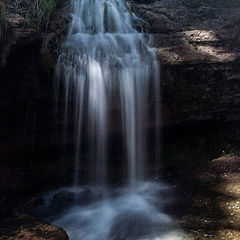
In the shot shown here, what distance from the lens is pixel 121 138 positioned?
20.2 feet

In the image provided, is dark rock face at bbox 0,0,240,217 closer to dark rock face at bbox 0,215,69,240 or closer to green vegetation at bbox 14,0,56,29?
green vegetation at bbox 14,0,56,29

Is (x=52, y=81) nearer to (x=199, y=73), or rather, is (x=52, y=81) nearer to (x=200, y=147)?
(x=199, y=73)

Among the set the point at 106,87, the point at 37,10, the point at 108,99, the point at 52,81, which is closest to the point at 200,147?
the point at 108,99

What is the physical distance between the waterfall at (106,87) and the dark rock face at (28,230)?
210 cm

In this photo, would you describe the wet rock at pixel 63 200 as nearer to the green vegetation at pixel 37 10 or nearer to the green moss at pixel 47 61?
the green moss at pixel 47 61

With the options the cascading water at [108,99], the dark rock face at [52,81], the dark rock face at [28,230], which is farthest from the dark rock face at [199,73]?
the dark rock face at [28,230]

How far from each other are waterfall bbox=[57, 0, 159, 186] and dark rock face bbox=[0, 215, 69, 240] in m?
Answer: 2.10

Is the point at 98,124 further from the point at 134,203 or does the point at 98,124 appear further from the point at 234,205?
the point at 234,205

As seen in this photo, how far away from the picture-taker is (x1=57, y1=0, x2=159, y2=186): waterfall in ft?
18.4

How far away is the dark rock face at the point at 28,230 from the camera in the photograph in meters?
3.40

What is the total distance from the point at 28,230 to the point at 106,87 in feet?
10.1

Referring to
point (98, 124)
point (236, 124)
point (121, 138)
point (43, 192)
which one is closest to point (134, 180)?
point (121, 138)

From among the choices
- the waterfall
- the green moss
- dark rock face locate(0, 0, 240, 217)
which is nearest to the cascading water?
the waterfall

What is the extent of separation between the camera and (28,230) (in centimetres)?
358
